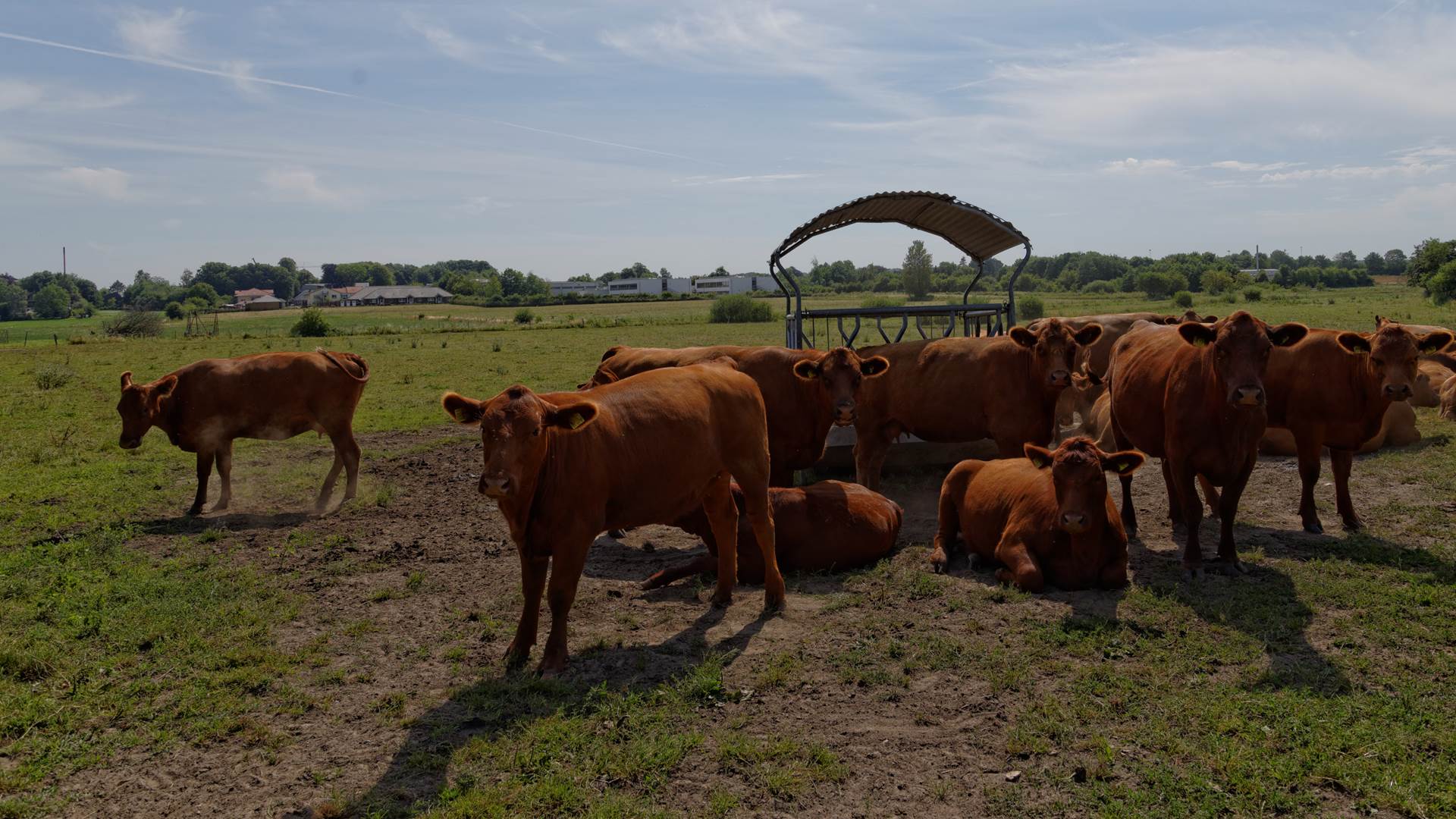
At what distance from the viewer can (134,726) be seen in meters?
5.40

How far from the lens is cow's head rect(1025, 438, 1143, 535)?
7004mm

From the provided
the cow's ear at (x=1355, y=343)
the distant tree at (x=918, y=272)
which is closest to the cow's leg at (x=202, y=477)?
the cow's ear at (x=1355, y=343)

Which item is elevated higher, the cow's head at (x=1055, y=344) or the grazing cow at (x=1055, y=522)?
the cow's head at (x=1055, y=344)

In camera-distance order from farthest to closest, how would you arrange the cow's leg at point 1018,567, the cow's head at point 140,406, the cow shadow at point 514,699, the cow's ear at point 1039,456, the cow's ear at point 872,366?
the cow's head at point 140,406, the cow's ear at point 872,366, the cow's ear at point 1039,456, the cow's leg at point 1018,567, the cow shadow at point 514,699

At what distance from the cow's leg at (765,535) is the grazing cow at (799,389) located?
1.95 m

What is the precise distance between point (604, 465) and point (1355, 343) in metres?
7.45

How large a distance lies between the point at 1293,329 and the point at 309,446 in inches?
517

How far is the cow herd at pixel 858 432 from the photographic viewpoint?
6066 millimetres

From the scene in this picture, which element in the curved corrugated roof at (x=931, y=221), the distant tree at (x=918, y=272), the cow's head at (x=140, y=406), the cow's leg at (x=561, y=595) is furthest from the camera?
the distant tree at (x=918, y=272)

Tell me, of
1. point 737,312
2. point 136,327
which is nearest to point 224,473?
point 136,327

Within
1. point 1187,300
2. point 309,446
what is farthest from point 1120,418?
point 1187,300

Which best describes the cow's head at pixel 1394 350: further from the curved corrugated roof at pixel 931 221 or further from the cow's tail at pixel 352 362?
the cow's tail at pixel 352 362

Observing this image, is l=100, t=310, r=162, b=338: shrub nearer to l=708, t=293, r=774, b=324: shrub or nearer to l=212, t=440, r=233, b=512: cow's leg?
l=708, t=293, r=774, b=324: shrub

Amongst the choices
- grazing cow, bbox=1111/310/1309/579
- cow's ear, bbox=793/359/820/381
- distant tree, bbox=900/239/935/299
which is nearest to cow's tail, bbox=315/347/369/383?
cow's ear, bbox=793/359/820/381
